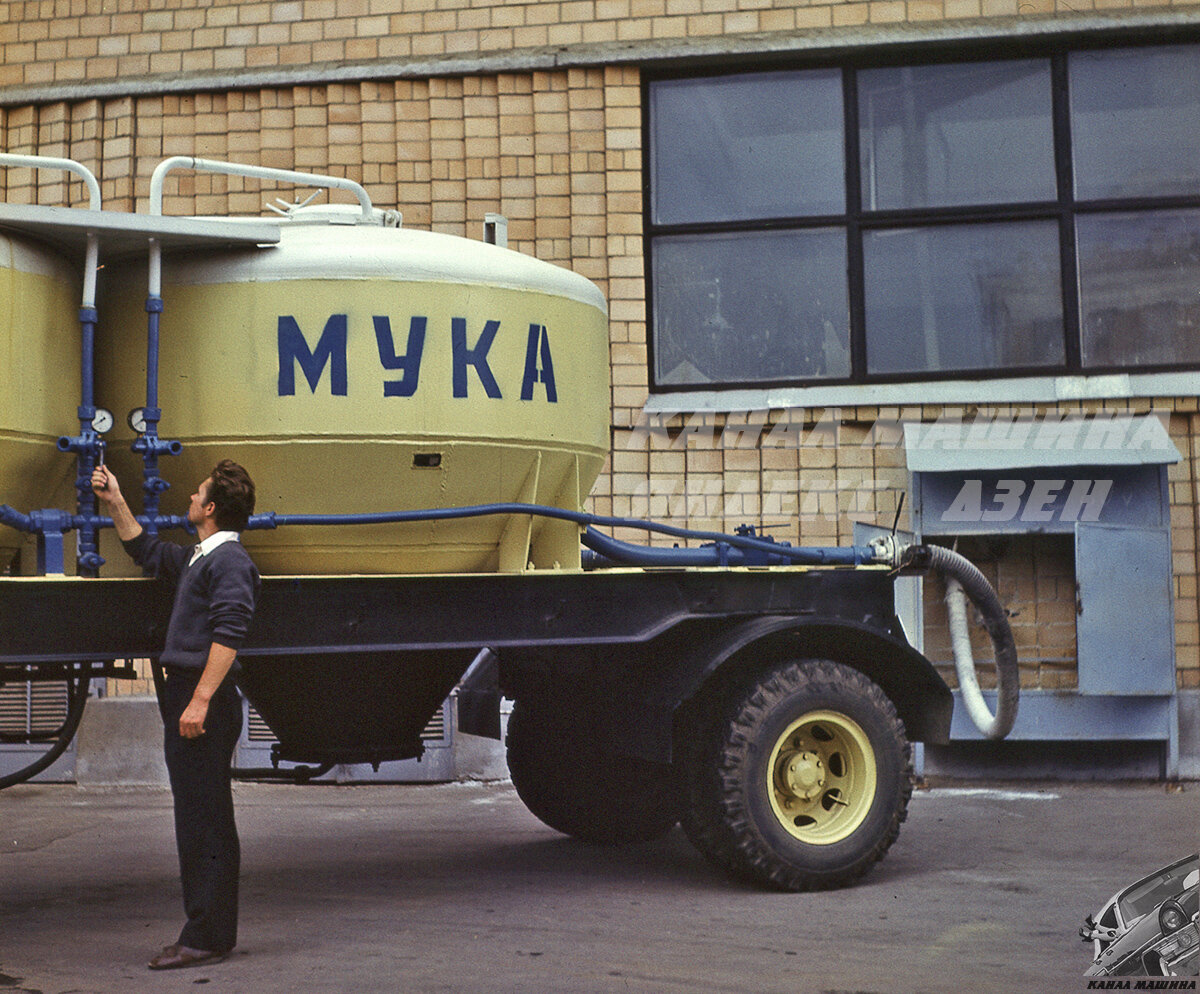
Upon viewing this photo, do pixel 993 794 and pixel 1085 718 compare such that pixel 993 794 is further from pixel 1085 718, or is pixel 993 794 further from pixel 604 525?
pixel 604 525

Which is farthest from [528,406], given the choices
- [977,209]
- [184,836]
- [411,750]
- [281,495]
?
[977,209]

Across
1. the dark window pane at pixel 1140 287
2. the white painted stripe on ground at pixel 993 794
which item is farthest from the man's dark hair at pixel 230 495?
the dark window pane at pixel 1140 287

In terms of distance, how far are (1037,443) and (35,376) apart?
260 inches

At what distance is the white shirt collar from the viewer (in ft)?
16.6

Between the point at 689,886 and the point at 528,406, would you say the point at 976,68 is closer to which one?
the point at 528,406

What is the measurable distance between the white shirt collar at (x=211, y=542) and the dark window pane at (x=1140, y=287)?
22.4 ft

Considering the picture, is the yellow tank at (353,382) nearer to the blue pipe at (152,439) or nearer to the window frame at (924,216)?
the blue pipe at (152,439)

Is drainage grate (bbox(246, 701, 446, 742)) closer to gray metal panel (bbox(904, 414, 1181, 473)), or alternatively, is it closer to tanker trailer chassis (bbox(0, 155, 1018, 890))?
tanker trailer chassis (bbox(0, 155, 1018, 890))

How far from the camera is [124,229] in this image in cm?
532

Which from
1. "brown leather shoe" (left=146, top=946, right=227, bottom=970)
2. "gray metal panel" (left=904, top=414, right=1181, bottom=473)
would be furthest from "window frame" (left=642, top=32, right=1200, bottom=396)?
"brown leather shoe" (left=146, top=946, right=227, bottom=970)

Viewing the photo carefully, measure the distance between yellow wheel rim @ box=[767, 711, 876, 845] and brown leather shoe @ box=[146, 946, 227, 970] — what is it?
2449 mm

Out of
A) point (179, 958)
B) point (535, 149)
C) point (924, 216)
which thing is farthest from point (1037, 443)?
point (179, 958)

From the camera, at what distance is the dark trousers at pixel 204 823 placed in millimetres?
4938

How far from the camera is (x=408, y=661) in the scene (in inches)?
245
